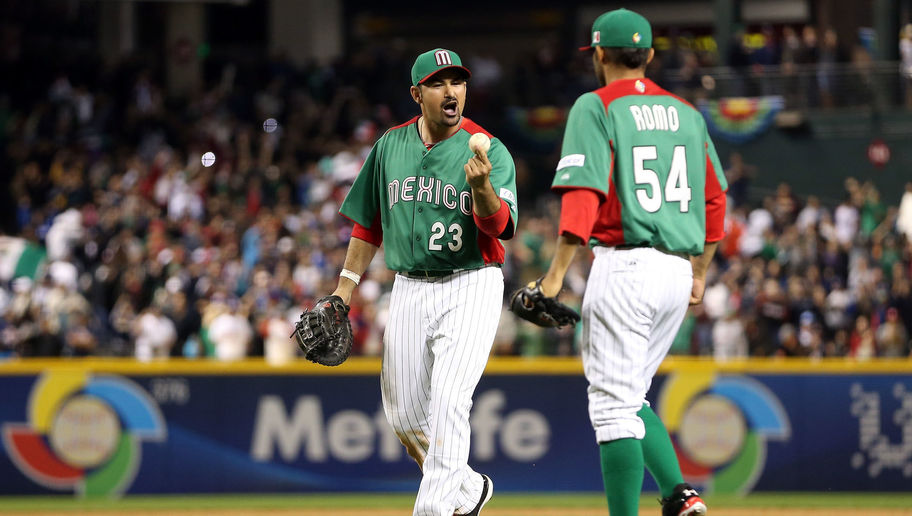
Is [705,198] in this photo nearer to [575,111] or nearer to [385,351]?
[575,111]

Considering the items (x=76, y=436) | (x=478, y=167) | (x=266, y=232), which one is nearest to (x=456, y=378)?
(x=478, y=167)

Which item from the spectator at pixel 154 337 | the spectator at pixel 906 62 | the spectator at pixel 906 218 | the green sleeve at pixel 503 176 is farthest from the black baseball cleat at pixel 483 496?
the spectator at pixel 906 62

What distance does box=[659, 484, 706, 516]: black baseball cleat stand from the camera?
4.96 meters

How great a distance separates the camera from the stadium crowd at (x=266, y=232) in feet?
42.3

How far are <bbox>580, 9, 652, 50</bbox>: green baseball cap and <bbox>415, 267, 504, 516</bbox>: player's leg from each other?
1.14 m

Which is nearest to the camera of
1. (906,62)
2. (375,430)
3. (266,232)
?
(375,430)

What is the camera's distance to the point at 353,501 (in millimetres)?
11102

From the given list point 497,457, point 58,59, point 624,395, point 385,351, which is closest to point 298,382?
point 497,457

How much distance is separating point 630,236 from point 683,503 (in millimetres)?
1071

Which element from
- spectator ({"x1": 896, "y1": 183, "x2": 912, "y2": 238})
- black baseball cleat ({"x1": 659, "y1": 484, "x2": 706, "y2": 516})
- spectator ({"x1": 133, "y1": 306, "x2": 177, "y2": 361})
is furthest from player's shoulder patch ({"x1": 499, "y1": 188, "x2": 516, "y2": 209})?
spectator ({"x1": 896, "y1": 183, "x2": 912, "y2": 238})

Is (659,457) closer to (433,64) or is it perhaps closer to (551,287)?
(551,287)

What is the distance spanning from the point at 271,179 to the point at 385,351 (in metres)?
11.9

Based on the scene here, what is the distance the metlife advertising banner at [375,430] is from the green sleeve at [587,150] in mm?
6132

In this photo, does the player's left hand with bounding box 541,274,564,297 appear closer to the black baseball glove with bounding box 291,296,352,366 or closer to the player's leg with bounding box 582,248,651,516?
the player's leg with bounding box 582,248,651,516
